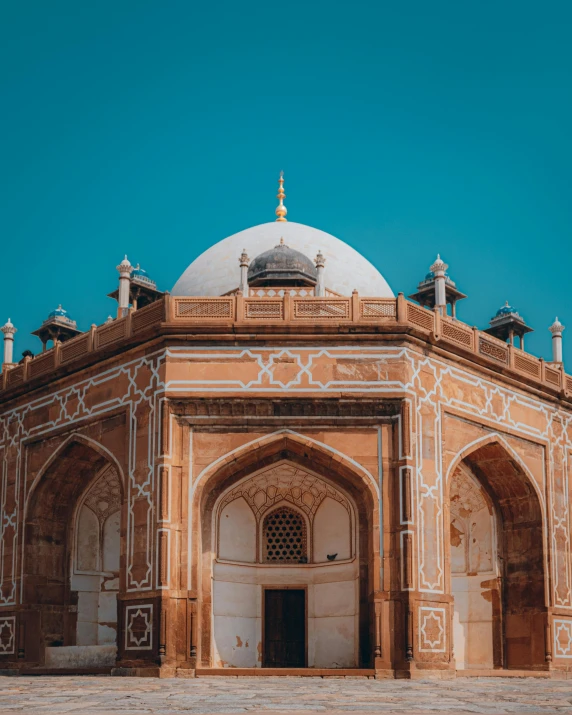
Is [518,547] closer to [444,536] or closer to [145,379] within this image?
[444,536]

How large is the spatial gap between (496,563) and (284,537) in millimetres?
4202

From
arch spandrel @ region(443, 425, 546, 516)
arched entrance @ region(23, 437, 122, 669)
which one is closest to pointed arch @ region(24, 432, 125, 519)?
arched entrance @ region(23, 437, 122, 669)

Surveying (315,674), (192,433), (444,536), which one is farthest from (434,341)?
(315,674)

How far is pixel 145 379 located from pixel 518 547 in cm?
784

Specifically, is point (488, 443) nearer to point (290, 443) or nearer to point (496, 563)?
point (496, 563)

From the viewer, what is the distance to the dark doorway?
60.3ft

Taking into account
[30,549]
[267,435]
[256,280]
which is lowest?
[30,549]

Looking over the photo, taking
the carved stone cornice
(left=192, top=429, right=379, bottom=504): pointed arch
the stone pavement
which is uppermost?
the carved stone cornice

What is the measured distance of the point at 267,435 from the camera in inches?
688

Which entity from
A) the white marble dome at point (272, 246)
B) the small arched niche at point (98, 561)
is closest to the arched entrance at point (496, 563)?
the white marble dome at point (272, 246)

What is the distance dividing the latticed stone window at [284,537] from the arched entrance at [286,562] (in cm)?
2

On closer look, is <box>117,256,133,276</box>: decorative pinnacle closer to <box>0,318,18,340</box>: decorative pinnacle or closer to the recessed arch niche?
<box>0,318,18,340</box>: decorative pinnacle

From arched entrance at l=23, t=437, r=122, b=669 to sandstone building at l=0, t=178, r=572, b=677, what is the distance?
0.04 m

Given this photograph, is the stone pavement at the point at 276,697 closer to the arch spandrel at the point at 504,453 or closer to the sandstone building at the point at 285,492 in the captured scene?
the sandstone building at the point at 285,492
